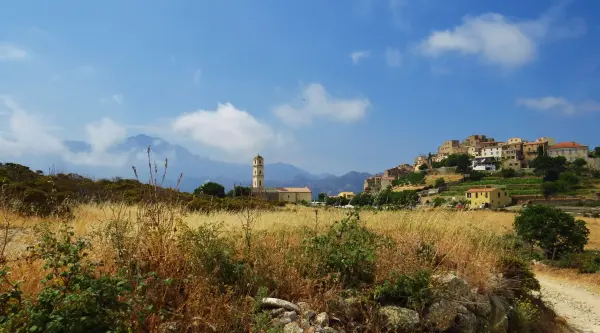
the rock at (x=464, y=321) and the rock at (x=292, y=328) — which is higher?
the rock at (x=292, y=328)

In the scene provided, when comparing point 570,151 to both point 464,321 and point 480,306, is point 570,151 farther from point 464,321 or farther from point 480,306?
point 464,321

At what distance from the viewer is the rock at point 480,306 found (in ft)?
21.9

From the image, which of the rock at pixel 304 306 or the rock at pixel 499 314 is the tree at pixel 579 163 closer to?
the rock at pixel 499 314

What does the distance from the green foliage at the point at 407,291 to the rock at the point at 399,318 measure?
192 mm

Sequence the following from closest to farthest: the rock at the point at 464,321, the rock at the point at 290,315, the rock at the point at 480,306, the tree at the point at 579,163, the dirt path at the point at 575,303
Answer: the rock at the point at 290,315 < the rock at the point at 464,321 < the rock at the point at 480,306 < the dirt path at the point at 575,303 < the tree at the point at 579,163

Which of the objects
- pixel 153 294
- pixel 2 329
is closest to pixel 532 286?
pixel 153 294

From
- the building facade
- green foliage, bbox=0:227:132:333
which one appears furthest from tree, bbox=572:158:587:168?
green foliage, bbox=0:227:132:333

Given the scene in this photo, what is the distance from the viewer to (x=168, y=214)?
242 inches

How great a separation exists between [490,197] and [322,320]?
243 ft

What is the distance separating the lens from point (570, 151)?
120812mm

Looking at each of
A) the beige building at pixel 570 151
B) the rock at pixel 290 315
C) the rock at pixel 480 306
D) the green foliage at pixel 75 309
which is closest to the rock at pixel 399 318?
the rock at pixel 290 315

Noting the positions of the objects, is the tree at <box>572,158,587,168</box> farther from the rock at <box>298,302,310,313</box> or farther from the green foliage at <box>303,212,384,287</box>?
the rock at <box>298,302,310,313</box>

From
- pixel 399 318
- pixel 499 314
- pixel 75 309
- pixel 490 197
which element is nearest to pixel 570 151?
pixel 490 197

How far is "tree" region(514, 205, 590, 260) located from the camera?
2497cm
